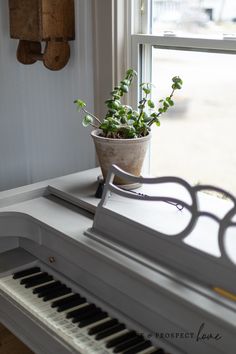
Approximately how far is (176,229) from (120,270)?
191 mm

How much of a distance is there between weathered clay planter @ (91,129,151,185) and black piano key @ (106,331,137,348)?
0.55 metres

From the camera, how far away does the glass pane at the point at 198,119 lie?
1854mm

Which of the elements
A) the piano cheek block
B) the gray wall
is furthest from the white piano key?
the gray wall

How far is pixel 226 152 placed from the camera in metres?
1.90

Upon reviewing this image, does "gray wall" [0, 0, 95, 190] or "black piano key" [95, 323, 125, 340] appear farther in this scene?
"gray wall" [0, 0, 95, 190]

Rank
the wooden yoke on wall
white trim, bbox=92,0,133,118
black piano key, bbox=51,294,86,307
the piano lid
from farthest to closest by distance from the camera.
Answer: the wooden yoke on wall < white trim, bbox=92,0,133,118 < black piano key, bbox=51,294,86,307 < the piano lid

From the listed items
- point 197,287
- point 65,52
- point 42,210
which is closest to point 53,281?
point 42,210

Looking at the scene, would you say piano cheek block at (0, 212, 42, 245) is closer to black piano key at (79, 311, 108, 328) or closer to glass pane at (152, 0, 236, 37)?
black piano key at (79, 311, 108, 328)

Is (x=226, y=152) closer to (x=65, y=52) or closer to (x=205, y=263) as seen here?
(x=205, y=263)

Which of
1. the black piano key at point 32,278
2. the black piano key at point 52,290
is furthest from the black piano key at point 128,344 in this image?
the black piano key at point 32,278

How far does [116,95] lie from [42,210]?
46cm

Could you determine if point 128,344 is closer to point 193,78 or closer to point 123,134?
point 123,134

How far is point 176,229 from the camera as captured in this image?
1476mm

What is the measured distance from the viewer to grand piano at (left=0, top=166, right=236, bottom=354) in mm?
1270
